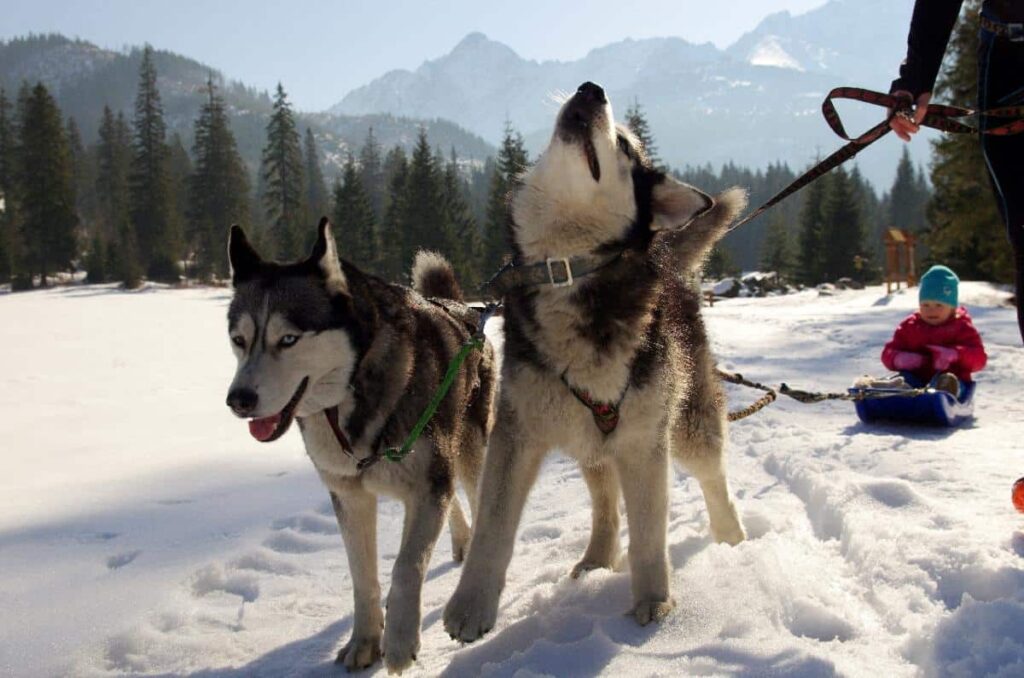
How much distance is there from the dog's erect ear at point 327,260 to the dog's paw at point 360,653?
1.45 meters

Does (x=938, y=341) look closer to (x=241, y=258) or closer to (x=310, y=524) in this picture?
(x=310, y=524)

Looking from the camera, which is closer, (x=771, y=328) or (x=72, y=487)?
(x=72, y=487)

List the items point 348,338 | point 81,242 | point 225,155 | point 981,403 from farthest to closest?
point 81,242, point 225,155, point 981,403, point 348,338

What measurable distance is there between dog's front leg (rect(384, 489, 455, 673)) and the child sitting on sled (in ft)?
15.7

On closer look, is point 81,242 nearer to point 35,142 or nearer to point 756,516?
point 35,142

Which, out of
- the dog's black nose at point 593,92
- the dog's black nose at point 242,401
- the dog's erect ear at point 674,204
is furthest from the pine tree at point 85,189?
the dog's erect ear at point 674,204

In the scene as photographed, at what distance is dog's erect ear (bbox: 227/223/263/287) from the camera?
3061 mm

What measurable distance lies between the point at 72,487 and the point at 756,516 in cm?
486

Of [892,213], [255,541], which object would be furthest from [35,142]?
[892,213]

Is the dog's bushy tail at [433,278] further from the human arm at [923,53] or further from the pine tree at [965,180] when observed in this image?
the pine tree at [965,180]

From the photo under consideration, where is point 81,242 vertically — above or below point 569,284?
above

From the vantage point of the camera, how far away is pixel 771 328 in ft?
48.8

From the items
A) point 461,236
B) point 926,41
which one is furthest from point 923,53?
point 461,236

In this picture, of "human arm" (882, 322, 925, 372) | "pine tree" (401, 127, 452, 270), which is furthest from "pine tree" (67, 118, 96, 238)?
"human arm" (882, 322, 925, 372)
